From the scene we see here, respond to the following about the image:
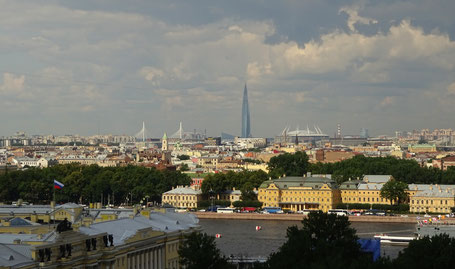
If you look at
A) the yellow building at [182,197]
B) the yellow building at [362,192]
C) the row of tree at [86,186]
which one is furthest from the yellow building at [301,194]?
the row of tree at [86,186]

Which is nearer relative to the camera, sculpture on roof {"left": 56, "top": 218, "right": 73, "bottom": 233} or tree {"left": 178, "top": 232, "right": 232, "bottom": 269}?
sculpture on roof {"left": 56, "top": 218, "right": 73, "bottom": 233}

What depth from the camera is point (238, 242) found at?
51938mm

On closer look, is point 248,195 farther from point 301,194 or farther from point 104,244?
point 104,244

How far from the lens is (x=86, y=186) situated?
271 ft

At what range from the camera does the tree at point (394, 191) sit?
76.4 meters

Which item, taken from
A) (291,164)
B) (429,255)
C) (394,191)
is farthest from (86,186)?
(429,255)

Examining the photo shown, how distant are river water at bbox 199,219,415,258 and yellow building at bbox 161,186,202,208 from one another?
456 inches

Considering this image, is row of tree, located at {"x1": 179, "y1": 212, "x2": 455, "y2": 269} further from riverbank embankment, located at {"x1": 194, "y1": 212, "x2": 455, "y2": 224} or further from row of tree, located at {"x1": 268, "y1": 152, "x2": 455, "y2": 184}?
row of tree, located at {"x1": 268, "y1": 152, "x2": 455, "y2": 184}

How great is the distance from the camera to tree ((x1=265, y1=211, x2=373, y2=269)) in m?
25.5

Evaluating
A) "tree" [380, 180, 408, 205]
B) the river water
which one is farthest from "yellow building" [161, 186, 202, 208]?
"tree" [380, 180, 408, 205]

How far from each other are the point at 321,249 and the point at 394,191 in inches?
1918

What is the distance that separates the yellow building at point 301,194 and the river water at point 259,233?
10.1 meters

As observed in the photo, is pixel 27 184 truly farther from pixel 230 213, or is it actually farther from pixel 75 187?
pixel 230 213

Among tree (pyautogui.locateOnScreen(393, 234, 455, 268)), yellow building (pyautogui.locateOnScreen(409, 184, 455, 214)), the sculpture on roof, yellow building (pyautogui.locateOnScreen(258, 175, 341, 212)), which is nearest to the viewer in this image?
tree (pyautogui.locateOnScreen(393, 234, 455, 268))
